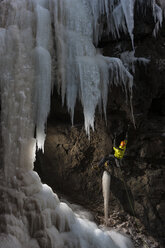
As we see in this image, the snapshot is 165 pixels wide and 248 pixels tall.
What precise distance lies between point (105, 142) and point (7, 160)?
2.33 meters

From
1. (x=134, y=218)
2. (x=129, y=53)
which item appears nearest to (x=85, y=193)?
(x=134, y=218)

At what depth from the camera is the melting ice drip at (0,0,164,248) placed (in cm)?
309

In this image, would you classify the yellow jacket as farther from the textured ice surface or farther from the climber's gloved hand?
the textured ice surface

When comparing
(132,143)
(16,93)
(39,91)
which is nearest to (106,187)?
(132,143)

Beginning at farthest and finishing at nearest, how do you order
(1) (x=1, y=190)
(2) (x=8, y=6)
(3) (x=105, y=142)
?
(3) (x=105, y=142)
(2) (x=8, y=6)
(1) (x=1, y=190)

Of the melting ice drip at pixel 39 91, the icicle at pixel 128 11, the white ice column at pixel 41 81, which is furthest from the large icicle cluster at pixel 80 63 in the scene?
the icicle at pixel 128 11

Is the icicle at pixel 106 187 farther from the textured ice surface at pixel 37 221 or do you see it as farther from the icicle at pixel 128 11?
the icicle at pixel 128 11

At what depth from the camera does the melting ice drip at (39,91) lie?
3086mm

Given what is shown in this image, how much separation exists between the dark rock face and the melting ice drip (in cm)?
54

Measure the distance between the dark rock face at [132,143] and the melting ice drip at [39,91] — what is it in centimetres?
54

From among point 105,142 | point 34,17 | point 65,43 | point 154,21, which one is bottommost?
point 105,142

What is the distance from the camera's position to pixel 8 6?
3.58 m

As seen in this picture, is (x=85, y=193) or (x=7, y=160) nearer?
(x=7, y=160)

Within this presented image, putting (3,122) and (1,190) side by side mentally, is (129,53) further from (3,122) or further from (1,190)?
(1,190)
